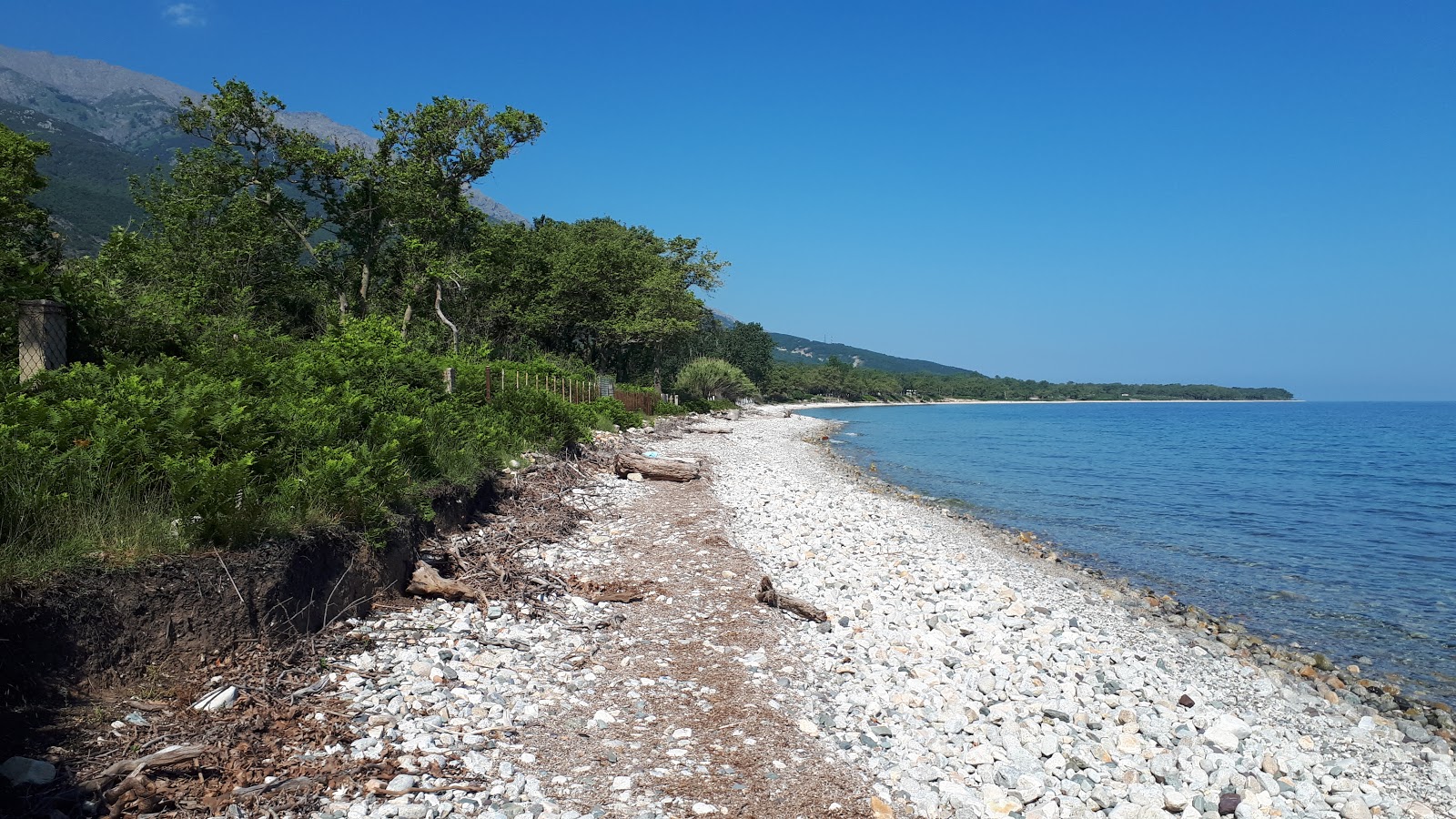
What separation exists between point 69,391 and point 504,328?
1560 inches

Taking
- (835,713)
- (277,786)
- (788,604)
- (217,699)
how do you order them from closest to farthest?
(277,786) → (217,699) → (835,713) → (788,604)

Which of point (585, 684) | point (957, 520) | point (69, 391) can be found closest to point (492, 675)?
point (585, 684)

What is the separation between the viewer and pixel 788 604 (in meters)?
8.30

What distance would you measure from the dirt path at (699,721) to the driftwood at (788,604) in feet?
0.49

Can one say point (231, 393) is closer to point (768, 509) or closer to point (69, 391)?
point (69, 391)

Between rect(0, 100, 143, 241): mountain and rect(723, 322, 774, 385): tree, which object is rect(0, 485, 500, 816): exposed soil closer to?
rect(0, 100, 143, 241): mountain

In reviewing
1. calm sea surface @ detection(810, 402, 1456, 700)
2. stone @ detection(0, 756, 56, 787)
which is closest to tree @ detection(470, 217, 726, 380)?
calm sea surface @ detection(810, 402, 1456, 700)

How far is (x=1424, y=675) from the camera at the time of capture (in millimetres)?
8828

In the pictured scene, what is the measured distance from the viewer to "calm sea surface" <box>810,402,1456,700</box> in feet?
35.5

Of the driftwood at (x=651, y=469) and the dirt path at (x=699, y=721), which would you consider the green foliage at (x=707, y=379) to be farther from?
the dirt path at (x=699, y=721)

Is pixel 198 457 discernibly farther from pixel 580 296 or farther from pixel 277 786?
pixel 580 296


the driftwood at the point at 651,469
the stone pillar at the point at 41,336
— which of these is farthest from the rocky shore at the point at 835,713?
the driftwood at the point at 651,469

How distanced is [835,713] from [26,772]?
4.89 meters

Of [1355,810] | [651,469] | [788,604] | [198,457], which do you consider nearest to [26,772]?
[198,457]
